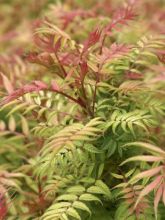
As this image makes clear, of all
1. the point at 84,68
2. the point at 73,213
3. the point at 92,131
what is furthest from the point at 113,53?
the point at 73,213

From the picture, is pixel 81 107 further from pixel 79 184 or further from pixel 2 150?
pixel 2 150

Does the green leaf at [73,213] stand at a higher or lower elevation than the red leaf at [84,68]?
lower

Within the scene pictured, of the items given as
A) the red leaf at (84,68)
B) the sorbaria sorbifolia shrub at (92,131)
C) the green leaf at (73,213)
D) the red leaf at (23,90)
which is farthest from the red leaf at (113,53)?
the green leaf at (73,213)

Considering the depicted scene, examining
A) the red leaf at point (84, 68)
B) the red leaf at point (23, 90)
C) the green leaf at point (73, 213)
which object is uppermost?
the red leaf at point (84, 68)

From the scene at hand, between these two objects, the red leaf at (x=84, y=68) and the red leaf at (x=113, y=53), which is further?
the red leaf at (x=113, y=53)

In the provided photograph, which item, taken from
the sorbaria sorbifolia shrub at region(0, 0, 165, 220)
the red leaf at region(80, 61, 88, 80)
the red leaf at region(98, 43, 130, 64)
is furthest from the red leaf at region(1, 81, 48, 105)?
the red leaf at region(98, 43, 130, 64)

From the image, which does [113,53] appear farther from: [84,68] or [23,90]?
[23,90]

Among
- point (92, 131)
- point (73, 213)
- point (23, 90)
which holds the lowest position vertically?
point (73, 213)

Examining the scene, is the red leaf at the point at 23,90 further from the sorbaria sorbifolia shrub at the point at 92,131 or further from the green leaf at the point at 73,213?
the green leaf at the point at 73,213

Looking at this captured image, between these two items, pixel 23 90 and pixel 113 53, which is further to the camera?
pixel 113 53

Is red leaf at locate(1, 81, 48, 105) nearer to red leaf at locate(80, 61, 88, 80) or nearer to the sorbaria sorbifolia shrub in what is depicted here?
the sorbaria sorbifolia shrub

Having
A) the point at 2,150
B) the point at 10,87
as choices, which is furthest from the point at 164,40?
the point at 2,150
